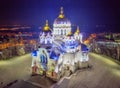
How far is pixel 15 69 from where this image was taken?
2348 centimetres

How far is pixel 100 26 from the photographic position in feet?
197

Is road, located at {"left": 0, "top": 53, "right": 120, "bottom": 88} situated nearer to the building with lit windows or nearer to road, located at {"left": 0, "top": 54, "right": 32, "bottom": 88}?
road, located at {"left": 0, "top": 54, "right": 32, "bottom": 88}

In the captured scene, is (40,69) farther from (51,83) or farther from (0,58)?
(0,58)

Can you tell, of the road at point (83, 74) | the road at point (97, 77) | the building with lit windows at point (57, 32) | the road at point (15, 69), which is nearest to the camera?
the road at point (97, 77)

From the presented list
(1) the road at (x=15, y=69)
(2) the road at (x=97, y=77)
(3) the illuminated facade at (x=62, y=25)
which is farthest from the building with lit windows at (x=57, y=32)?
(2) the road at (x=97, y=77)

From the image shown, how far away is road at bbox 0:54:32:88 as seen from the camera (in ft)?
67.2

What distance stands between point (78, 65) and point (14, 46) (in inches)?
554

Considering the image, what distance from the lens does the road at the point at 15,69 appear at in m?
20.5

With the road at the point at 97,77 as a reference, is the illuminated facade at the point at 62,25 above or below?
above

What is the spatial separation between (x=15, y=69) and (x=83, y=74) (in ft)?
29.5

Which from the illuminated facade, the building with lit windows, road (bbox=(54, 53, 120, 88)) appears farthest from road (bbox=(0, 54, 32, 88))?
the illuminated facade

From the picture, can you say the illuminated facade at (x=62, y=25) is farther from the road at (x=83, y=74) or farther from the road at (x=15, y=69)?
the road at (x=15, y=69)

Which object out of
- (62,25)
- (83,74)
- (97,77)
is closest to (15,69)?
(83,74)

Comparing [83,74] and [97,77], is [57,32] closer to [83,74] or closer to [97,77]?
[83,74]
